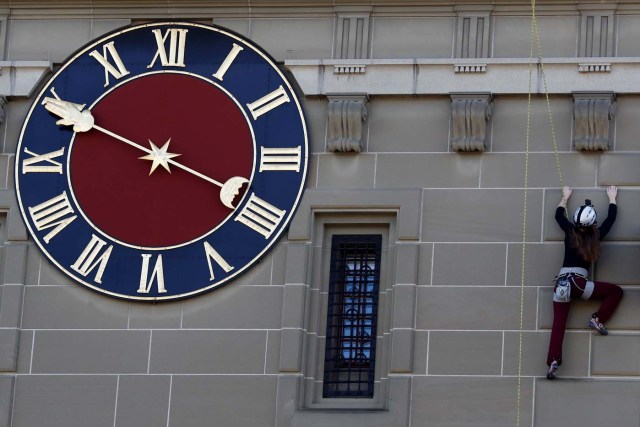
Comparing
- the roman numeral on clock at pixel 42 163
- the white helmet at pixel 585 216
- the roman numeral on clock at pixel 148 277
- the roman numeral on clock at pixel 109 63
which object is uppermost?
the roman numeral on clock at pixel 109 63

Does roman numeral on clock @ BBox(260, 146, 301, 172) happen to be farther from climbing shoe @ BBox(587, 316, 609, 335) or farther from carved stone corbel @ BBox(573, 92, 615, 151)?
climbing shoe @ BBox(587, 316, 609, 335)

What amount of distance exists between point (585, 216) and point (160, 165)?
406 cm

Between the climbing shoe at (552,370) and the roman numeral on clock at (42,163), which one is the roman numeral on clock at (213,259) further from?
the climbing shoe at (552,370)

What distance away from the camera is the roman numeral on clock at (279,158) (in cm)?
2430

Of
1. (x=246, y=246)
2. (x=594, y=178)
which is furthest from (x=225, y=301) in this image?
(x=594, y=178)

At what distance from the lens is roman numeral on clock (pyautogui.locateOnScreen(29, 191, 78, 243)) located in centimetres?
2455

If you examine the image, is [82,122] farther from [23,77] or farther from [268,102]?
[268,102]

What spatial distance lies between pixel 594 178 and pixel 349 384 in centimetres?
291

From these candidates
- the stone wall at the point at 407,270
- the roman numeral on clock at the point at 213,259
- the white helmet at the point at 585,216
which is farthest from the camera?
the roman numeral on clock at the point at 213,259

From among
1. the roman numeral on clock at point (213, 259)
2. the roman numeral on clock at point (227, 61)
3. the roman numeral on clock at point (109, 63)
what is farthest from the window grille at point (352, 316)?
the roman numeral on clock at point (109, 63)

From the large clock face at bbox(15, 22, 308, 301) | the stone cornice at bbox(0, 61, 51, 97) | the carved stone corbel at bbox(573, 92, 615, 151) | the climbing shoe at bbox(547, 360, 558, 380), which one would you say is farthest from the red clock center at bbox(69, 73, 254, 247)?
the climbing shoe at bbox(547, 360, 558, 380)

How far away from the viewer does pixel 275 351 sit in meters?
23.8

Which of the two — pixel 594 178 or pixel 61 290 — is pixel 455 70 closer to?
pixel 594 178

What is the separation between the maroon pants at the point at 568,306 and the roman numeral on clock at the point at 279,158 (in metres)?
2.83
